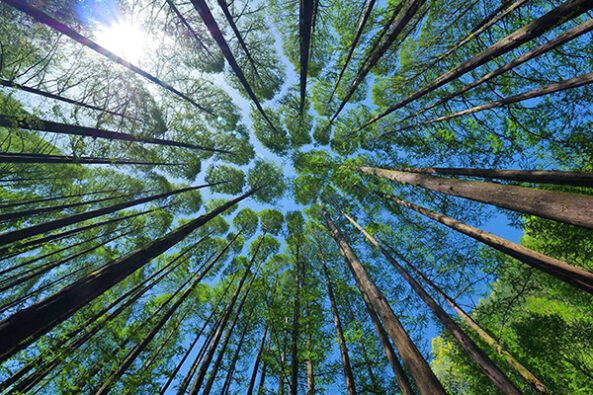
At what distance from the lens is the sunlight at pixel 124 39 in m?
5.10

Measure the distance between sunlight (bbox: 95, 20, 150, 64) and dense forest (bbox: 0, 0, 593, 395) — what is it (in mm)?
60

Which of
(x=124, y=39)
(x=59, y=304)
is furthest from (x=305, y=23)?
(x=59, y=304)

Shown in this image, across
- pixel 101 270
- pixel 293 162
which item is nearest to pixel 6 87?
pixel 101 270

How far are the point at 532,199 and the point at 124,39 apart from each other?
987 centimetres

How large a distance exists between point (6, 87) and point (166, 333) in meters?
9.30

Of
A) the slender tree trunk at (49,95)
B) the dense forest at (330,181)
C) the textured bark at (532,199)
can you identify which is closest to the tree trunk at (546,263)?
the dense forest at (330,181)

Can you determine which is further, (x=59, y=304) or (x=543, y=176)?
(x=543, y=176)

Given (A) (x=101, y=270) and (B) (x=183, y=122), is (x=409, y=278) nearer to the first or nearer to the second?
(A) (x=101, y=270)

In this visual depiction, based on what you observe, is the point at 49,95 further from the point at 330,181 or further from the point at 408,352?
the point at 408,352

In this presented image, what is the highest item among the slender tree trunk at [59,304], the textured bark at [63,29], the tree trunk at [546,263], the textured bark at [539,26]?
the textured bark at [63,29]

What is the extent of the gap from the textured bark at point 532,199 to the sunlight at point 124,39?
9.25 metres

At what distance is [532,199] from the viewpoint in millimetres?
2008

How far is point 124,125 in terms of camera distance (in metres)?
6.34

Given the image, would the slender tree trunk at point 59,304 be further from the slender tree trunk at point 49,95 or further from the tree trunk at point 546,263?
the tree trunk at point 546,263
